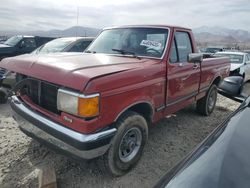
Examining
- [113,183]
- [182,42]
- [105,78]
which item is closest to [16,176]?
[113,183]

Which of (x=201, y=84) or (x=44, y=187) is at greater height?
(x=201, y=84)

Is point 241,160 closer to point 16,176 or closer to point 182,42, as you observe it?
point 16,176

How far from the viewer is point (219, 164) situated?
1.38m

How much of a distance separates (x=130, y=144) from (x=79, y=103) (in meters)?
1.12

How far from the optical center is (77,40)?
295 inches

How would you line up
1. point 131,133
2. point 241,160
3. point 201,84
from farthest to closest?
point 201,84, point 131,133, point 241,160

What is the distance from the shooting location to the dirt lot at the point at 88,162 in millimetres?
3086

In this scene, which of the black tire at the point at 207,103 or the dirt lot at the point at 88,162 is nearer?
the dirt lot at the point at 88,162

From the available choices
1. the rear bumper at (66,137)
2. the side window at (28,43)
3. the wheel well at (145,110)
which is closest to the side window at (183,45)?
the wheel well at (145,110)

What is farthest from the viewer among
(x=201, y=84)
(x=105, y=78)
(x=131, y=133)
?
(x=201, y=84)

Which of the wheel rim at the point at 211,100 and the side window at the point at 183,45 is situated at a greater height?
the side window at the point at 183,45

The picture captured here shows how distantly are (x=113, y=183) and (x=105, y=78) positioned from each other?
138cm

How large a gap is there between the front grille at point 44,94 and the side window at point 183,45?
2275 mm

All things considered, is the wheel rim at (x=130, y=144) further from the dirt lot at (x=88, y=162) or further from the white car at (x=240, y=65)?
the white car at (x=240, y=65)
